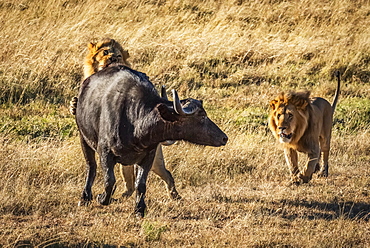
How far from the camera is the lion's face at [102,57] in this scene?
787cm

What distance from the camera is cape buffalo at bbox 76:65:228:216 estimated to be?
6.47 meters

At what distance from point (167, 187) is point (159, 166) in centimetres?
25

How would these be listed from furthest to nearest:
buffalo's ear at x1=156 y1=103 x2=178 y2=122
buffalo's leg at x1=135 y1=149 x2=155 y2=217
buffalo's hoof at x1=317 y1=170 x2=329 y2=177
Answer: buffalo's hoof at x1=317 y1=170 x2=329 y2=177 < buffalo's leg at x1=135 y1=149 x2=155 y2=217 < buffalo's ear at x1=156 y1=103 x2=178 y2=122

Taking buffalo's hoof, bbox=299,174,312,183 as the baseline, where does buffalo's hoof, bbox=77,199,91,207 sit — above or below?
above

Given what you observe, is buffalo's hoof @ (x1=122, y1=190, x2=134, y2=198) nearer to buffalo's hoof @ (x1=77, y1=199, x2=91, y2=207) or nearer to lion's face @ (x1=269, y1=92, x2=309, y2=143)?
buffalo's hoof @ (x1=77, y1=199, x2=91, y2=207)

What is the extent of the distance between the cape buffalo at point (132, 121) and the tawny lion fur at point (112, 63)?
18.7 inches

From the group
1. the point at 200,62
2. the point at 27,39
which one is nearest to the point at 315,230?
the point at 200,62

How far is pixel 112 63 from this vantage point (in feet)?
25.6

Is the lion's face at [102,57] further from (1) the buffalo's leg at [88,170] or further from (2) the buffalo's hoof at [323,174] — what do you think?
(2) the buffalo's hoof at [323,174]

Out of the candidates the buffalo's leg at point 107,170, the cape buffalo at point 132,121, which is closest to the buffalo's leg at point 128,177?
the cape buffalo at point 132,121

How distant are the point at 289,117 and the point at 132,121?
247cm

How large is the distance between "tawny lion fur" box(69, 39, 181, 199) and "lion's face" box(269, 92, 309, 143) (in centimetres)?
Answer: 145

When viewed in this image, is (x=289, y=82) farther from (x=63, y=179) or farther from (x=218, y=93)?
(x=63, y=179)

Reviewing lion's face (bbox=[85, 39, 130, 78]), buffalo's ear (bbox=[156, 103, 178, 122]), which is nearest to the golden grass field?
buffalo's ear (bbox=[156, 103, 178, 122])
